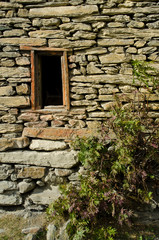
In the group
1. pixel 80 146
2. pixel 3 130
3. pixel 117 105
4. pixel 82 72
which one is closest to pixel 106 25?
pixel 82 72

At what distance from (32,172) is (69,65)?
185 cm

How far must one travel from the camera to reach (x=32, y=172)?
10.7 ft

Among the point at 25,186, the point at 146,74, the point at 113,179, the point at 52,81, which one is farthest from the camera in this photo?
the point at 52,81

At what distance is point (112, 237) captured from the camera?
2600mm

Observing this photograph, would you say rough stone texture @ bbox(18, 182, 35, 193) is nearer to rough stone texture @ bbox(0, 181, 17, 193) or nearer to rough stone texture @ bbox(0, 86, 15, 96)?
rough stone texture @ bbox(0, 181, 17, 193)

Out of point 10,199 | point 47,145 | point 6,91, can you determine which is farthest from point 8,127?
point 10,199

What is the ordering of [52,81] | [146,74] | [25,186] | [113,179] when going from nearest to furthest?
[113,179] < [146,74] < [25,186] < [52,81]

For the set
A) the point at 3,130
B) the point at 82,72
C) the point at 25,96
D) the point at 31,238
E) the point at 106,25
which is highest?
the point at 106,25

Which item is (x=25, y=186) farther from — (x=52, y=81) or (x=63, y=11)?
(x=52, y=81)

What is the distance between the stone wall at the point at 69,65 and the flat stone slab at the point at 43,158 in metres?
0.02

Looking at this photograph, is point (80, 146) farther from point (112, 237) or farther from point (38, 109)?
point (112, 237)

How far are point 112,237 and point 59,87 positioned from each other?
3951mm

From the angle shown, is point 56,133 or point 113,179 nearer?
point 113,179

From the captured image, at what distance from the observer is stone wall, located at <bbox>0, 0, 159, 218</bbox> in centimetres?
325
